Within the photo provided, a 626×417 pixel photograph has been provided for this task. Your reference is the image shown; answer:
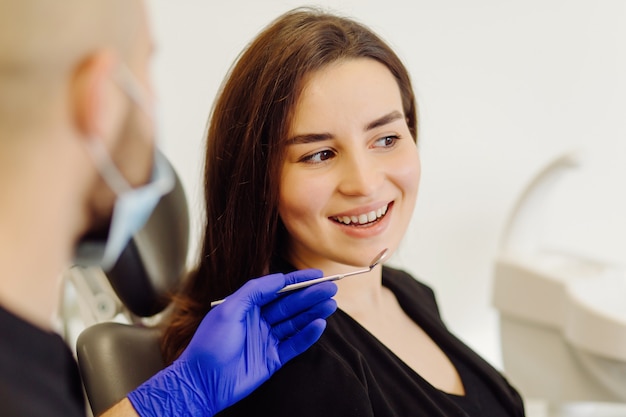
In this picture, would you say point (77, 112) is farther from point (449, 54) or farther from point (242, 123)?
point (449, 54)

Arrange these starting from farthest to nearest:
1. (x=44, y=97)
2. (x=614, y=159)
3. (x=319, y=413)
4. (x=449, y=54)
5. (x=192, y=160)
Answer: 1. (x=614, y=159)
2. (x=449, y=54)
3. (x=192, y=160)
4. (x=319, y=413)
5. (x=44, y=97)

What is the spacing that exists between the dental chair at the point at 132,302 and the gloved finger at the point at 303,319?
0.19 meters

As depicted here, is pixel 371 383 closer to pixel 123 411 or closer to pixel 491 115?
pixel 123 411

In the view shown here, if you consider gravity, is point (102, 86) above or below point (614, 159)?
above

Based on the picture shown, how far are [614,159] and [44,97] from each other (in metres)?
1.90

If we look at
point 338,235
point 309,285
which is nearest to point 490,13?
point 338,235

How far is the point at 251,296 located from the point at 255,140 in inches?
8.2

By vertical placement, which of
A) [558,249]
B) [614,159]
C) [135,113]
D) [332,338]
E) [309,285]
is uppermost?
[135,113]

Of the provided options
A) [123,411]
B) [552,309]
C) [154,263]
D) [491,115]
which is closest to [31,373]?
[123,411]

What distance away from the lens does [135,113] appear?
410 millimetres

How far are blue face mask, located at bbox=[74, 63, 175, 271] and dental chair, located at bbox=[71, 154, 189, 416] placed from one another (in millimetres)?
494

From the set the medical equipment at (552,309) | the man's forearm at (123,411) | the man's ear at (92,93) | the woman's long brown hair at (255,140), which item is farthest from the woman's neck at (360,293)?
the man's ear at (92,93)

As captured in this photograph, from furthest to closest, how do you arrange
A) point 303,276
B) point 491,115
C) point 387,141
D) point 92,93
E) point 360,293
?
point 491,115, point 360,293, point 387,141, point 303,276, point 92,93

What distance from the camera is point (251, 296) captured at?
828 millimetres
